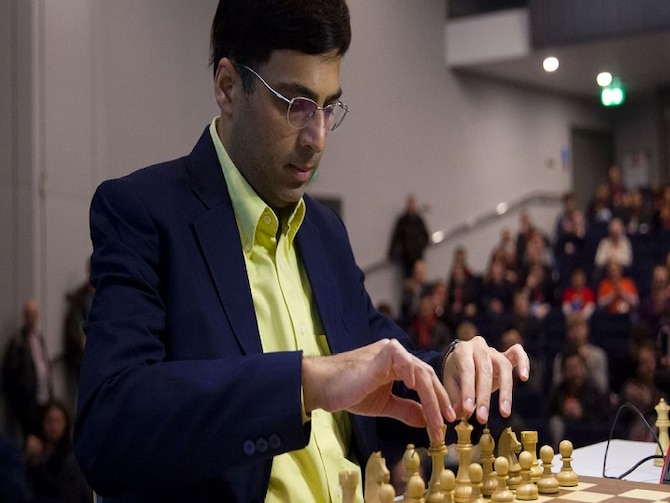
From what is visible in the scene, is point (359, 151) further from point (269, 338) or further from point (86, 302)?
point (269, 338)

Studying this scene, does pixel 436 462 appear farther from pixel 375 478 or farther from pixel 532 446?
pixel 532 446

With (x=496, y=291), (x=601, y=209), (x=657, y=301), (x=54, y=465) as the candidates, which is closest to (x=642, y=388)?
(x=657, y=301)

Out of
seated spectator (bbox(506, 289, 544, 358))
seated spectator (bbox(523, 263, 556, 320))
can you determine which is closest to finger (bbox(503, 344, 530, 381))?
seated spectator (bbox(506, 289, 544, 358))

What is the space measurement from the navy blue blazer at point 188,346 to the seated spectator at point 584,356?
6171 millimetres

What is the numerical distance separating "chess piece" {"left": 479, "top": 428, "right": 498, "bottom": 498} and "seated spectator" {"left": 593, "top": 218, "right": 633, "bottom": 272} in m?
9.72

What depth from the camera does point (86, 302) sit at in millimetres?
9570

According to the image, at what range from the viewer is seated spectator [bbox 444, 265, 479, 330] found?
11.0 meters

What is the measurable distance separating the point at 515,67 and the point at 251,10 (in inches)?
530

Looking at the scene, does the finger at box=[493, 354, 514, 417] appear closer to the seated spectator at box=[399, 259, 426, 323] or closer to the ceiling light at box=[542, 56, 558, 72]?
the seated spectator at box=[399, 259, 426, 323]

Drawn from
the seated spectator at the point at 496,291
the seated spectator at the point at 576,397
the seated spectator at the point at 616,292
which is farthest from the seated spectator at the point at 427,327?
the seated spectator at the point at 576,397

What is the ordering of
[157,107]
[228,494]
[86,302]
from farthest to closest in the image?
1. [157,107]
2. [86,302]
3. [228,494]

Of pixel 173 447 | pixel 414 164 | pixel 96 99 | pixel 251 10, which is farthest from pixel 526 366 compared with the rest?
pixel 414 164

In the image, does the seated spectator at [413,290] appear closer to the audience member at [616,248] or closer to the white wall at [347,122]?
the white wall at [347,122]

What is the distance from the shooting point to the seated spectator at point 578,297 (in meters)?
10.5
